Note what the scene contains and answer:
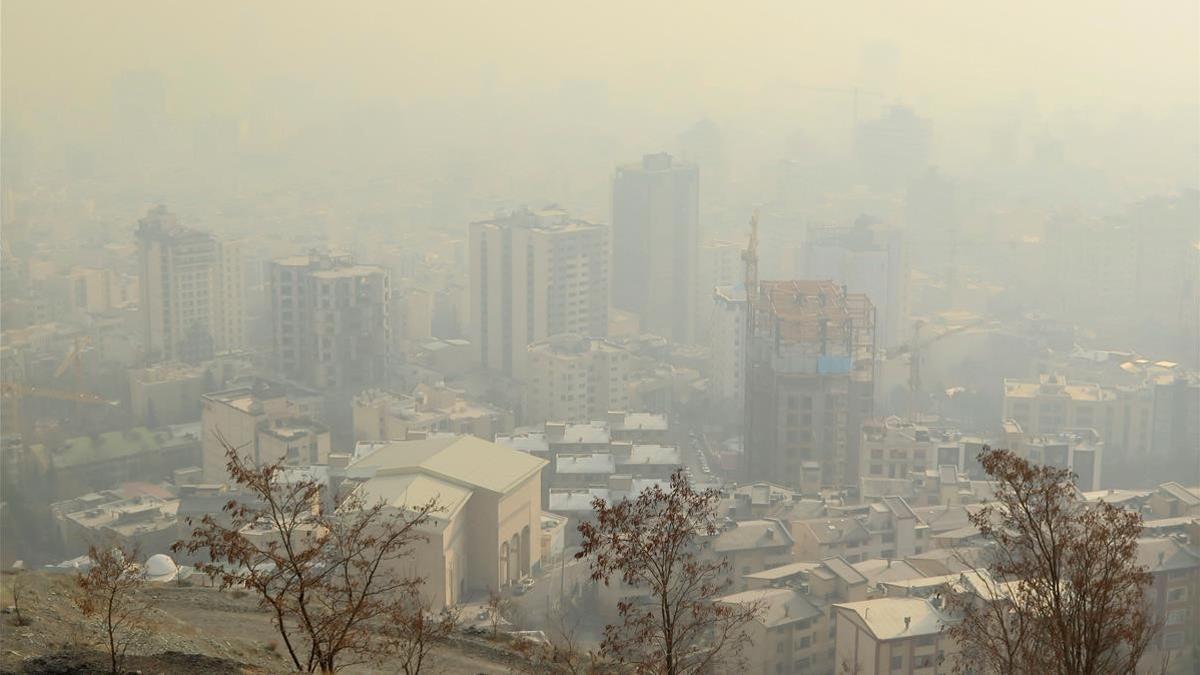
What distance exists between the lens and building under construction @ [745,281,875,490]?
22.3 feet

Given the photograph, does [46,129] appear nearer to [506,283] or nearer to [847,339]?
[506,283]

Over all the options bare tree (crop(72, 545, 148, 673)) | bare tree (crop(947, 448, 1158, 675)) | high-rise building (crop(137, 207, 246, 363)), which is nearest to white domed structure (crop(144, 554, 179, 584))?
bare tree (crop(72, 545, 148, 673))

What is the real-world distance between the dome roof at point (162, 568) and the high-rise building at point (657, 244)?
674cm

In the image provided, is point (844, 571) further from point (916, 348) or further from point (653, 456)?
point (916, 348)

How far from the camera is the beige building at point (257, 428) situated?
270 inches

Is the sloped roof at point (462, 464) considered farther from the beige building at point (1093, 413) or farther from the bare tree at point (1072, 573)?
the beige building at point (1093, 413)

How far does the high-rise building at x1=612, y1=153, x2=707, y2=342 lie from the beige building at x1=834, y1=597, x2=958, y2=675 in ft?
21.0

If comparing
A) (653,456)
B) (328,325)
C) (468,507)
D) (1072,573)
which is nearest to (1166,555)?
(468,507)

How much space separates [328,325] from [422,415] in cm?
150

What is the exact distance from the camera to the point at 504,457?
5.14m

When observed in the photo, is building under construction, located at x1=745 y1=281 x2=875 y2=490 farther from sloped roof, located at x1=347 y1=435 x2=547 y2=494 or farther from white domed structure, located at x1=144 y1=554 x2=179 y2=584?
white domed structure, located at x1=144 y1=554 x2=179 y2=584

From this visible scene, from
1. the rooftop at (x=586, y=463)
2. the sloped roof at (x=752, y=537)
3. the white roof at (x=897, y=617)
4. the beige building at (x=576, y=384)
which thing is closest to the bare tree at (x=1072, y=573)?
the white roof at (x=897, y=617)

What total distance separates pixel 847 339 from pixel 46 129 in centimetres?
650

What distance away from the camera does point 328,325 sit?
29.2 feet
